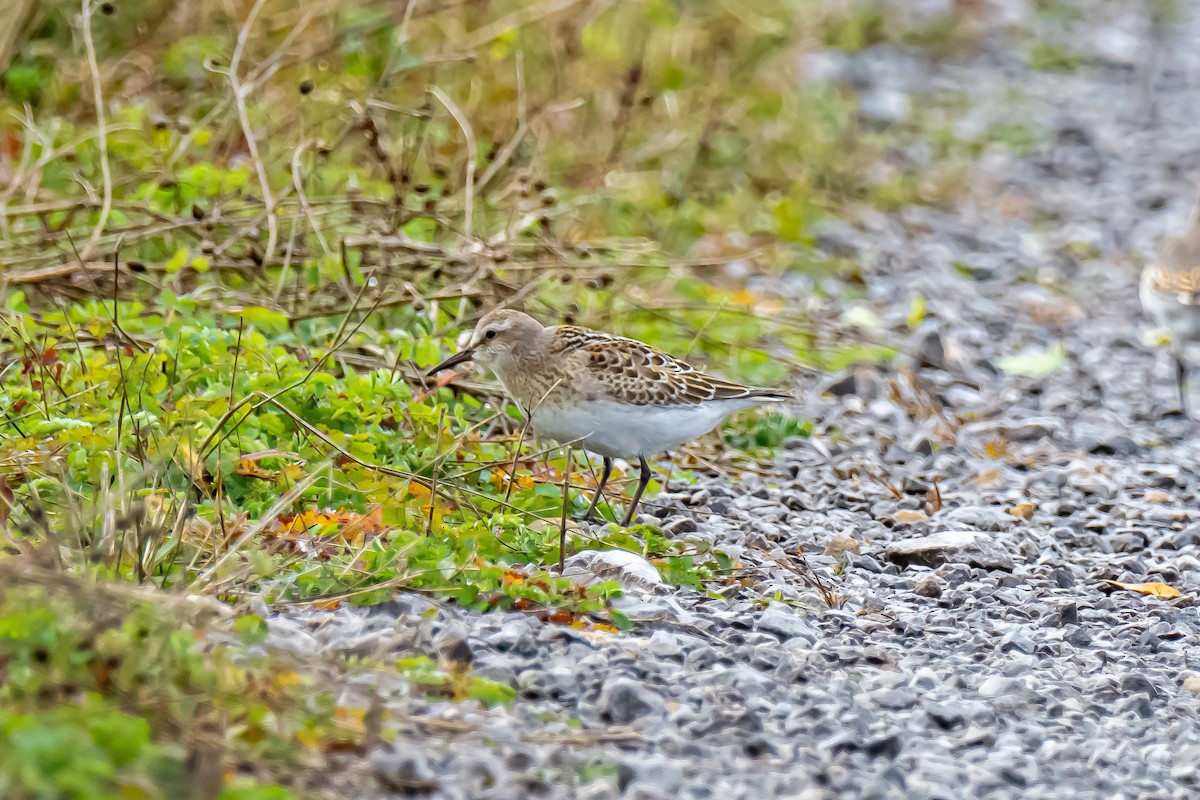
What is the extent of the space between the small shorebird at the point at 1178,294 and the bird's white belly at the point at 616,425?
3.83m

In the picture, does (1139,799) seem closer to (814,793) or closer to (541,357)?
(814,793)

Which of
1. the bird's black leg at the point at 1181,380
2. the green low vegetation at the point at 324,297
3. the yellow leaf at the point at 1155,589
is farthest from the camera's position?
the bird's black leg at the point at 1181,380

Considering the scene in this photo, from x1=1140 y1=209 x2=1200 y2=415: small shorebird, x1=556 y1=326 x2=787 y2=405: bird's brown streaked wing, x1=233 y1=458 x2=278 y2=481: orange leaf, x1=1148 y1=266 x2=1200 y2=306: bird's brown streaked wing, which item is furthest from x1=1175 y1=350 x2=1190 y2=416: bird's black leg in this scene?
x1=233 y1=458 x2=278 y2=481: orange leaf

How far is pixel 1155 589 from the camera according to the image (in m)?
6.20

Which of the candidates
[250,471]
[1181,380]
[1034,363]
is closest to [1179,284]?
[1181,380]

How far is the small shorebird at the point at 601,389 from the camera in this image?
6254 millimetres

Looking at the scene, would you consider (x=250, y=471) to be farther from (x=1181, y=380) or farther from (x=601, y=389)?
(x=1181, y=380)

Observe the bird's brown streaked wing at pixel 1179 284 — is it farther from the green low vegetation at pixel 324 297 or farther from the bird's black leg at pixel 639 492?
the bird's black leg at pixel 639 492

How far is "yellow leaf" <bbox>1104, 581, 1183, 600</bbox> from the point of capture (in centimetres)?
617

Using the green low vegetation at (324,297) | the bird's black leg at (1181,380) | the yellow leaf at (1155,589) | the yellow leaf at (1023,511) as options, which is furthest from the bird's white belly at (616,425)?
the bird's black leg at (1181,380)

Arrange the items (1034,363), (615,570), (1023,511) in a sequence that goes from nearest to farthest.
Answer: (615,570)
(1023,511)
(1034,363)

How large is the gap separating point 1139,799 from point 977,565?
193 centimetres

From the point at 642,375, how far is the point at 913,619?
4.73ft

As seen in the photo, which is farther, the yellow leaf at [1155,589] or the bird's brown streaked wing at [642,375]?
the bird's brown streaked wing at [642,375]
